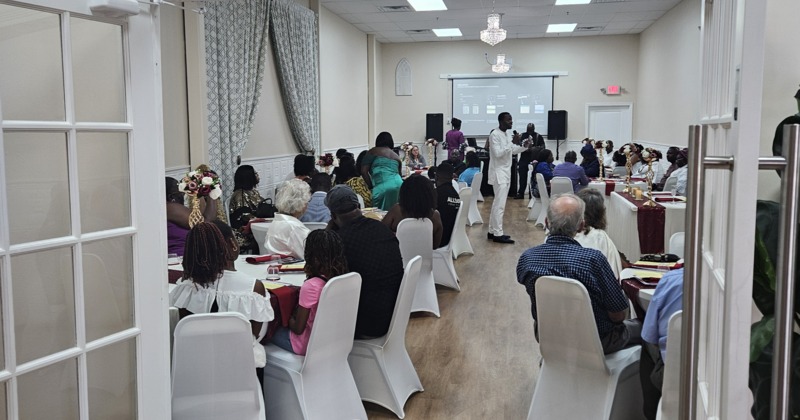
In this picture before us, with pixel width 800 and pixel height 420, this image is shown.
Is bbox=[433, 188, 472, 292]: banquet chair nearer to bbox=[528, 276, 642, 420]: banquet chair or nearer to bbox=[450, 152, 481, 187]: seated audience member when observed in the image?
bbox=[528, 276, 642, 420]: banquet chair

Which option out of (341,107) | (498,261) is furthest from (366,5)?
(498,261)

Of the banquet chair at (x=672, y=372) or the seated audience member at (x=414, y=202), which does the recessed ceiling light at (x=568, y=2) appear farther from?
the banquet chair at (x=672, y=372)

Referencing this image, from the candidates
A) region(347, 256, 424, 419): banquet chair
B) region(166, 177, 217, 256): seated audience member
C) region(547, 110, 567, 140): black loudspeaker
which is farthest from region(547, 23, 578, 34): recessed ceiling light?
region(347, 256, 424, 419): banquet chair

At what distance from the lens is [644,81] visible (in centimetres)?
1458

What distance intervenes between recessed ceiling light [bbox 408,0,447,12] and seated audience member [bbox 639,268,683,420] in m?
9.00

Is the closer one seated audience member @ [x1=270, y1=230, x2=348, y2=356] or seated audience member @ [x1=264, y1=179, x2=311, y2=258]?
seated audience member @ [x1=270, y1=230, x2=348, y2=356]

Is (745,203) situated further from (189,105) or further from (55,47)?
(189,105)

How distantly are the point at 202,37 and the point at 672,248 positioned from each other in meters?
A: 5.17

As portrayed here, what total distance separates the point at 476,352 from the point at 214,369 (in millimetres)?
2562

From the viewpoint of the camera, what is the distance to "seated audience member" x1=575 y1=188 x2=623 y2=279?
13.9 feet

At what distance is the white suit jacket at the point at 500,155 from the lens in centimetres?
962

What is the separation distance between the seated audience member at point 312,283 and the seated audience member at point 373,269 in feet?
0.87

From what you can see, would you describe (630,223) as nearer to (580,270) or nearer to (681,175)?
(681,175)

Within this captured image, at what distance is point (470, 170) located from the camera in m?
11.3
